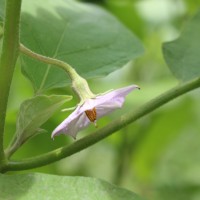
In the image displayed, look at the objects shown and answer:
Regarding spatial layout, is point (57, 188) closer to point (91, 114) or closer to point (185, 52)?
point (91, 114)

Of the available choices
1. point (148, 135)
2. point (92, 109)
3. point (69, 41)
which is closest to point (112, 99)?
point (92, 109)

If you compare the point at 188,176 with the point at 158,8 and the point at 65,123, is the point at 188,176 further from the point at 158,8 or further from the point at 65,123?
the point at 65,123

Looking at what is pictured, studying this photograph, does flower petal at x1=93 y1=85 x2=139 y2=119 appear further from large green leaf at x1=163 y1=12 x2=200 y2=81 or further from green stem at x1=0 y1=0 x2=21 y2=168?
large green leaf at x1=163 y1=12 x2=200 y2=81

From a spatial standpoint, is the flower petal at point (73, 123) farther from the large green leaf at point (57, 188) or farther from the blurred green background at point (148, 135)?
the blurred green background at point (148, 135)

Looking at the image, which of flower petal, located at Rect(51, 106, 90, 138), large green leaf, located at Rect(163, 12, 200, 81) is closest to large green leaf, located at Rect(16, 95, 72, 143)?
flower petal, located at Rect(51, 106, 90, 138)

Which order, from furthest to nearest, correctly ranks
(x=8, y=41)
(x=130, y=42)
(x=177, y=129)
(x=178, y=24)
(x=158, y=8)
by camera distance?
1. (x=158, y=8)
2. (x=178, y=24)
3. (x=177, y=129)
4. (x=130, y=42)
5. (x=8, y=41)

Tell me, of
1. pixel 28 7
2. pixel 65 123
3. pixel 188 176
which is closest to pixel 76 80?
pixel 65 123

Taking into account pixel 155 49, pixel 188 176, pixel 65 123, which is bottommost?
pixel 188 176
